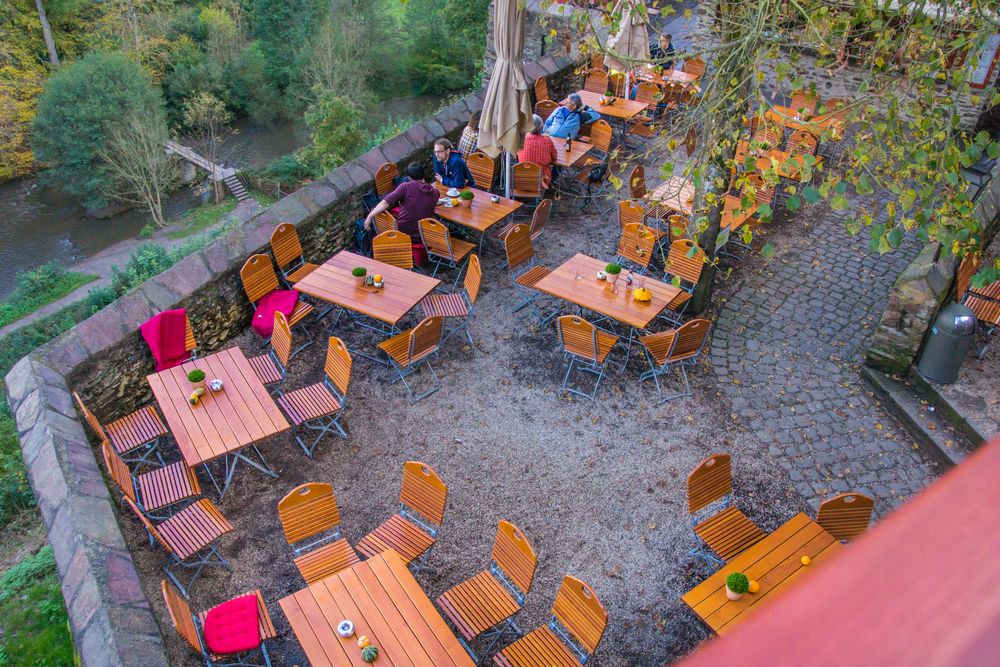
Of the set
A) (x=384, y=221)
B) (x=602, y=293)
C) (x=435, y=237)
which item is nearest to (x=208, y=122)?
(x=384, y=221)

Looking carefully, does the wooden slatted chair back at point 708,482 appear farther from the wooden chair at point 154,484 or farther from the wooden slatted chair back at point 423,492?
the wooden chair at point 154,484

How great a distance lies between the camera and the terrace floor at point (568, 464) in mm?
5906

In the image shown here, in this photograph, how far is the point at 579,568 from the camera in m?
6.06

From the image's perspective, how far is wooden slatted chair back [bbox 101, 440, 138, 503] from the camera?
564 centimetres

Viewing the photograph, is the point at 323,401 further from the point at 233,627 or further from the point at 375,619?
the point at 375,619

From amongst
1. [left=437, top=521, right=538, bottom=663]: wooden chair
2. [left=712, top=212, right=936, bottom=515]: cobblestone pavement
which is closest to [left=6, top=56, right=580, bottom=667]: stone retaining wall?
[left=437, top=521, right=538, bottom=663]: wooden chair

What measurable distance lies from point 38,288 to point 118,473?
1093 inches

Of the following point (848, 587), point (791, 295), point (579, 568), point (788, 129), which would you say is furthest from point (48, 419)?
point (788, 129)

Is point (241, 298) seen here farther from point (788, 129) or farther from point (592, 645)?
point (788, 129)

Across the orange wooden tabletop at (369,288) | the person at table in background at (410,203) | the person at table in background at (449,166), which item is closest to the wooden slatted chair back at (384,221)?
the person at table in background at (410,203)

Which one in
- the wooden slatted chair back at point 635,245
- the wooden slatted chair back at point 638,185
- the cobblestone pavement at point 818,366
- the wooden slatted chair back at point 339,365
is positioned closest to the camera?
the wooden slatted chair back at point 339,365

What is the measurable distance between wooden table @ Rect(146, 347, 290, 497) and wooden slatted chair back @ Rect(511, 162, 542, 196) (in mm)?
4516

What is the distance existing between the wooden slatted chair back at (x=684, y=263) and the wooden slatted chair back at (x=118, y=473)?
5690 mm

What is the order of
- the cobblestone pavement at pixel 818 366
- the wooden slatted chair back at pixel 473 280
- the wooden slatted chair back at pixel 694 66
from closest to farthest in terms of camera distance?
1. the cobblestone pavement at pixel 818 366
2. the wooden slatted chair back at pixel 473 280
3. the wooden slatted chair back at pixel 694 66
